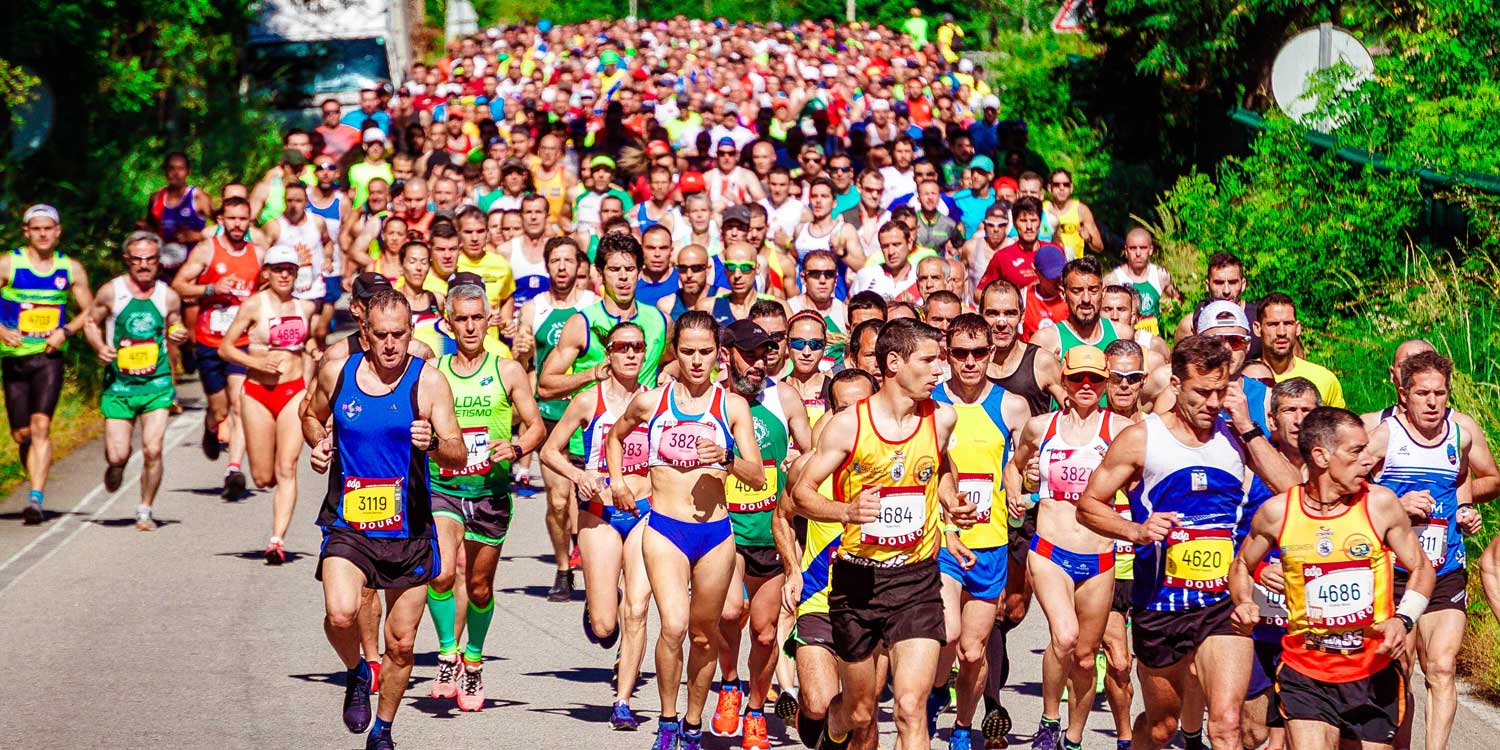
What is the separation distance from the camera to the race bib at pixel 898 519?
323 inches

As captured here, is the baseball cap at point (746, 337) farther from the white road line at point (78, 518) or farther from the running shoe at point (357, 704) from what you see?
the white road line at point (78, 518)

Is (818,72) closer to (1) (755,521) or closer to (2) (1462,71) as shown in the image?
(2) (1462,71)

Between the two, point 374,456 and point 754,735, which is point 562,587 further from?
point 374,456

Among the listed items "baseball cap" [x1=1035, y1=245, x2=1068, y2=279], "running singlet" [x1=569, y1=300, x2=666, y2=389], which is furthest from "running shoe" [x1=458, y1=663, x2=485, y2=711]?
"baseball cap" [x1=1035, y1=245, x2=1068, y2=279]

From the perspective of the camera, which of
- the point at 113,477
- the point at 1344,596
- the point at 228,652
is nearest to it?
the point at 1344,596

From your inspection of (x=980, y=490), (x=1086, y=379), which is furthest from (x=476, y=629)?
(x=1086, y=379)

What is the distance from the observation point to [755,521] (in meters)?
9.78

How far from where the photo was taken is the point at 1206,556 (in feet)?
27.5

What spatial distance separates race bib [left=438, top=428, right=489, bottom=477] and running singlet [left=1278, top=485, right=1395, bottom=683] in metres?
4.13

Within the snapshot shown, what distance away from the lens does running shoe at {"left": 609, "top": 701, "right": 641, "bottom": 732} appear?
31.5ft

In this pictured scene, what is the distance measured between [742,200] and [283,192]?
432 cm

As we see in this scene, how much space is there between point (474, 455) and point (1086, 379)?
2.96 m

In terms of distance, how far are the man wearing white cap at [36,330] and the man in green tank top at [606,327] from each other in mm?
4427

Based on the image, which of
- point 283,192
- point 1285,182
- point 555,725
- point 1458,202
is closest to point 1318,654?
point 555,725
